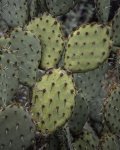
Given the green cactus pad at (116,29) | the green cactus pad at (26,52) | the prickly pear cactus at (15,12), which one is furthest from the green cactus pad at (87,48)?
the prickly pear cactus at (15,12)

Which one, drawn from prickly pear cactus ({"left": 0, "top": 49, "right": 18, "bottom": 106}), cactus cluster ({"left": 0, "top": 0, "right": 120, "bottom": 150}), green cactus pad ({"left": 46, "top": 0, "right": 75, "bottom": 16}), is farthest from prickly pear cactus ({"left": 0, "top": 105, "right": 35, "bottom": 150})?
green cactus pad ({"left": 46, "top": 0, "right": 75, "bottom": 16})

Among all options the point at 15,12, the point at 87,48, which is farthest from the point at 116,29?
the point at 15,12

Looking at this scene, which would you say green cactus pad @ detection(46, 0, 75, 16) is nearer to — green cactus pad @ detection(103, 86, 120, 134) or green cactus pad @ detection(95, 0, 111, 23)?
green cactus pad @ detection(95, 0, 111, 23)

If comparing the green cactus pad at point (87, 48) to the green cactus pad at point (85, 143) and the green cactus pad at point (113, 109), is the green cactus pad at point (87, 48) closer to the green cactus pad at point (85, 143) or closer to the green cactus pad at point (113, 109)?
the green cactus pad at point (113, 109)

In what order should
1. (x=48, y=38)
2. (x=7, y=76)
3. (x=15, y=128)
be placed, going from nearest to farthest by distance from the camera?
(x=15, y=128)
(x=7, y=76)
(x=48, y=38)

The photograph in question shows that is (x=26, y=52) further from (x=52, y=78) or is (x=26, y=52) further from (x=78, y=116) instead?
(x=78, y=116)

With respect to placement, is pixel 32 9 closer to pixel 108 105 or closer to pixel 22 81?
pixel 22 81
